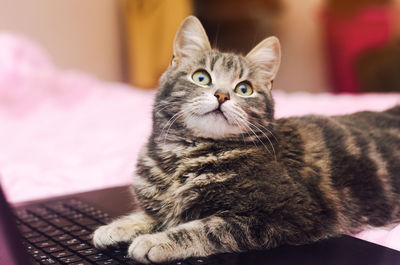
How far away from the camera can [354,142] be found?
104 centimetres

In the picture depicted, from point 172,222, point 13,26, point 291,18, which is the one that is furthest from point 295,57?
point 172,222

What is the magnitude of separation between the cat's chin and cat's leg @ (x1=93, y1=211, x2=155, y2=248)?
0.21m

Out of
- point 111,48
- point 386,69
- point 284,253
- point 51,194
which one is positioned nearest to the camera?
point 284,253

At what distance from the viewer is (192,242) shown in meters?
0.79

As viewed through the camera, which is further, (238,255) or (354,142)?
(354,142)

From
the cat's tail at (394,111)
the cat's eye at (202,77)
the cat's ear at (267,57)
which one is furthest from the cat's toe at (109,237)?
the cat's tail at (394,111)

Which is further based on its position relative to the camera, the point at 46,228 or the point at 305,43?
the point at 305,43

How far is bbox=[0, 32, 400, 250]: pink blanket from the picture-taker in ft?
4.99

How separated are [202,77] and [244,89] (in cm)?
9

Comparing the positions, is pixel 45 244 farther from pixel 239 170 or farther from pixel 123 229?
pixel 239 170

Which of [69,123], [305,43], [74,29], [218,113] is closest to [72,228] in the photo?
[218,113]

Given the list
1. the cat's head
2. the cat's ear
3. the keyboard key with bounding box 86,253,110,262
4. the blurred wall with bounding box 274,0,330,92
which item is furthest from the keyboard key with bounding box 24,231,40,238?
the blurred wall with bounding box 274,0,330,92

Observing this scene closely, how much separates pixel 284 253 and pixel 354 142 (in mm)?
379

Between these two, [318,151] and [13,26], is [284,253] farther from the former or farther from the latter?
[13,26]
